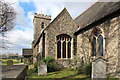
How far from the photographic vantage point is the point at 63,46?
925 cm

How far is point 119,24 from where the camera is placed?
5.28 metres

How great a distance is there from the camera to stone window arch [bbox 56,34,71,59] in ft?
29.4

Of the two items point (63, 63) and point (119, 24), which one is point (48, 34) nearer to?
point (63, 63)

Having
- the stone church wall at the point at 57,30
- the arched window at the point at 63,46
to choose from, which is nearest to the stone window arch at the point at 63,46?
the arched window at the point at 63,46

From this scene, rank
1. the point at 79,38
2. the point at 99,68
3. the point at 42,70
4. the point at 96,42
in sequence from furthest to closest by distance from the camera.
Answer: the point at 79,38 < the point at 96,42 < the point at 42,70 < the point at 99,68

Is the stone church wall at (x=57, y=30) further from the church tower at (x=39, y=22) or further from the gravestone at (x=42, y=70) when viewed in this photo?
the church tower at (x=39, y=22)

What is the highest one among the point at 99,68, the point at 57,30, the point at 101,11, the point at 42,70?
the point at 101,11

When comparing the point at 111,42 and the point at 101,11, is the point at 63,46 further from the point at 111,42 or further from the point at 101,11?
the point at 101,11

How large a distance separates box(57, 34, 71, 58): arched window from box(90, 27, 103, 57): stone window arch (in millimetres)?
2701

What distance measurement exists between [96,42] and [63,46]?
370cm

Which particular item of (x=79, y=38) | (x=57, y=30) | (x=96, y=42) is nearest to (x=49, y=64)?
(x=57, y=30)

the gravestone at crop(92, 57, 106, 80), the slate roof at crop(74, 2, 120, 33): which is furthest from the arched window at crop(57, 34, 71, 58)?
the gravestone at crop(92, 57, 106, 80)

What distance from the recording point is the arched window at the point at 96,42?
22.7ft

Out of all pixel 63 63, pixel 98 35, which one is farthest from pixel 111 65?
pixel 63 63
